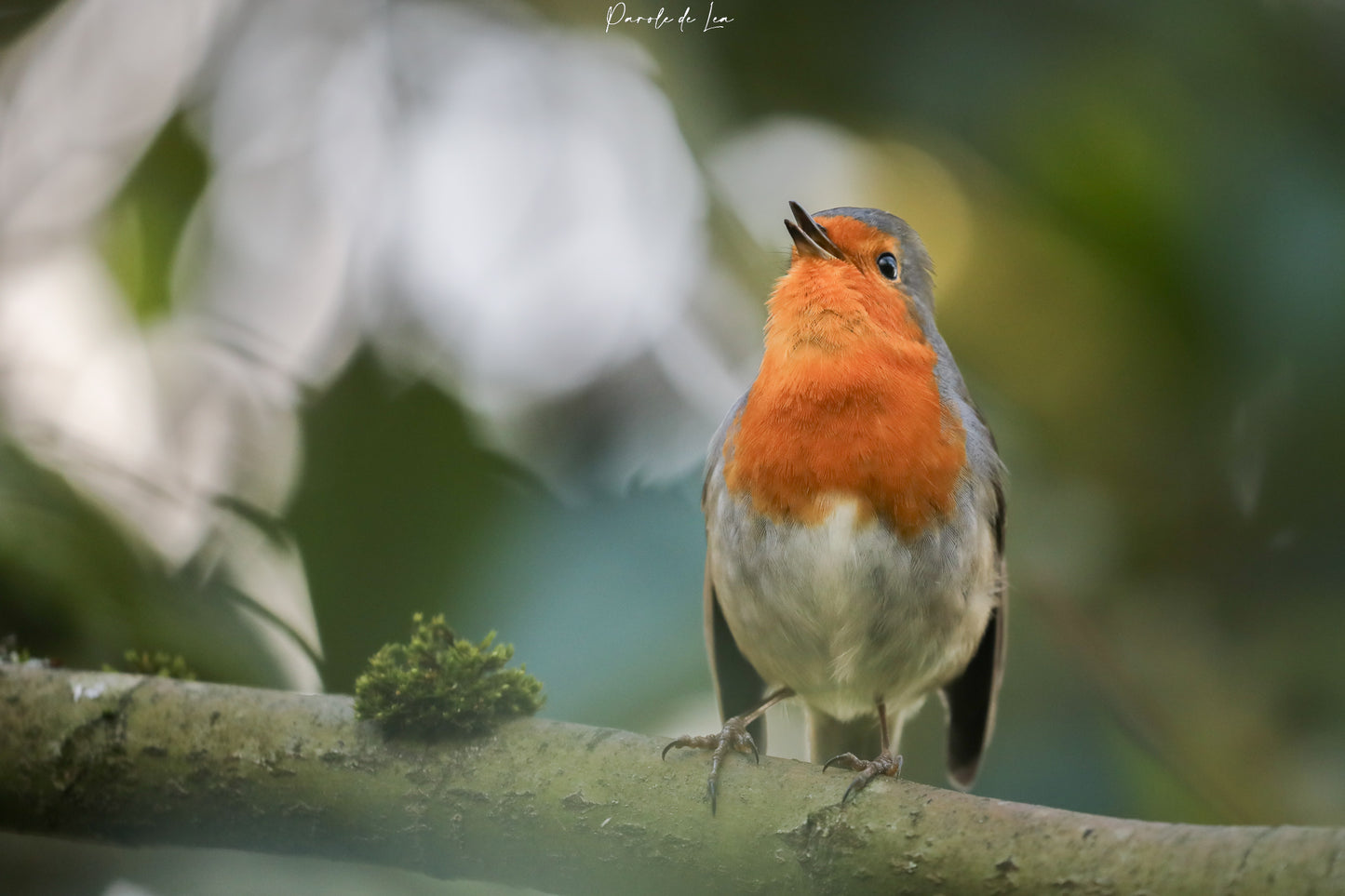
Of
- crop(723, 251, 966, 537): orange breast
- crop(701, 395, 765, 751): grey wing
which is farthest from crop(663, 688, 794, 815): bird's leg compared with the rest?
crop(701, 395, 765, 751): grey wing

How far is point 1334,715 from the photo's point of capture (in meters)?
2.67

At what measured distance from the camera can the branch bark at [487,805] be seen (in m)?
1.58

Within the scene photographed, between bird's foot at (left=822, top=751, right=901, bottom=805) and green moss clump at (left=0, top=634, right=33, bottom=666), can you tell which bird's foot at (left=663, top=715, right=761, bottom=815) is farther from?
green moss clump at (left=0, top=634, right=33, bottom=666)

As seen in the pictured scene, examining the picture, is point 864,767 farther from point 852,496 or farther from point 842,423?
point 842,423

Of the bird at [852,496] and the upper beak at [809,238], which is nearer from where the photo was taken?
the bird at [852,496]

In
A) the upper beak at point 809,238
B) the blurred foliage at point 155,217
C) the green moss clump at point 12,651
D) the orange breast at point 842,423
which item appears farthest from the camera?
the blurred foliage at point 155,217

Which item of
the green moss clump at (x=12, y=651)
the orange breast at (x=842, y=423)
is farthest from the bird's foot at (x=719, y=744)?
the green moss clump at (x=12, y=651)

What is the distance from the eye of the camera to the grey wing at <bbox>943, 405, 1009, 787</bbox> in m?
2.73

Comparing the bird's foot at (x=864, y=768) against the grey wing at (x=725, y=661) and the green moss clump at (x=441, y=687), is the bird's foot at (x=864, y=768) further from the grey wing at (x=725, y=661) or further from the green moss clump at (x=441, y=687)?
the grey wing at (x=725, y=661)

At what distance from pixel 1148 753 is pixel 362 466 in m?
2.07

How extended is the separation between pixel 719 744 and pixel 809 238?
3.93 feet

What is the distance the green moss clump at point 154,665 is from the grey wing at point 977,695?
1817 mm

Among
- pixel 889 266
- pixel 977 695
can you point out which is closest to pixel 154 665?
pixel 889 266

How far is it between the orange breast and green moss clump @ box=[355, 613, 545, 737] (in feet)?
2.18
